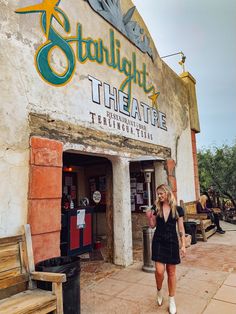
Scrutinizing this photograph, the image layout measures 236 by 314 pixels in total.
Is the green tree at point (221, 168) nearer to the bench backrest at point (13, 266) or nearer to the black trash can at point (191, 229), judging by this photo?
the black trash can at point (191, 229)

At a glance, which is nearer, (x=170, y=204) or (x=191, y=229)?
(x=170, y=204)

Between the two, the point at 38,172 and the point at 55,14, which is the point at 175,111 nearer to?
the point at 55,14

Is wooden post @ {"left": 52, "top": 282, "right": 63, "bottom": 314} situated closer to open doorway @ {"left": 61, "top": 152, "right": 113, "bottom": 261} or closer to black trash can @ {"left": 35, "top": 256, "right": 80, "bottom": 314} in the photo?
black trash can @ {"left": 35, "top": 256, "right": 80, "bottom": 314}

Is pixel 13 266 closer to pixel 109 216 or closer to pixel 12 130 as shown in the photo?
pixel 12 130

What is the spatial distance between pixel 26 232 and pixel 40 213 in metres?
0.34

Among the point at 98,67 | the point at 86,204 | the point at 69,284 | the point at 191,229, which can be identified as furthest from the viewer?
the point at 86,204

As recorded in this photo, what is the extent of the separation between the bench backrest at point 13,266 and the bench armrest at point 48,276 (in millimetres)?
154

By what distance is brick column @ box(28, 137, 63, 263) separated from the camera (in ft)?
11.7

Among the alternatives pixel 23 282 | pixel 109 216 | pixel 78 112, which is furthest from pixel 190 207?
pixel 23 282

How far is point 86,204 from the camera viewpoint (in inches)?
313

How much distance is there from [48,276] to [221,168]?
13332 millimetres

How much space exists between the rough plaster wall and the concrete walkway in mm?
1622

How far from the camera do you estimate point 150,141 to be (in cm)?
700

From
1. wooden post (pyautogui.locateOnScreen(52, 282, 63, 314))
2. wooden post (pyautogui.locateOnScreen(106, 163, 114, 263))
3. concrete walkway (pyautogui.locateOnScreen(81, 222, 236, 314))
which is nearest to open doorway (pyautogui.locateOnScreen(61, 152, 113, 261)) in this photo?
wooden post (pyautogui.locateOnScreen(106, 163, 114, 263))
